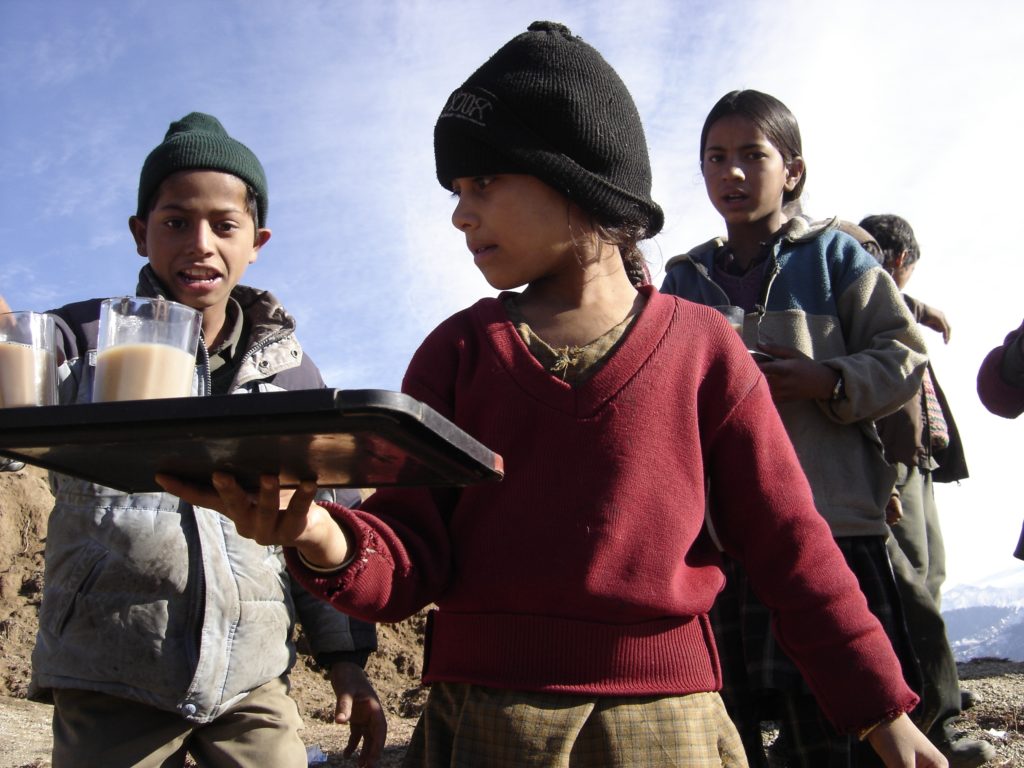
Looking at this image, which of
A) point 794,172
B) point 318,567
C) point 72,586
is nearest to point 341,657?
point 72,586

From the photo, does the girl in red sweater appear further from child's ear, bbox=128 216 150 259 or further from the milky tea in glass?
child's ear, bbox=128 216 150 259

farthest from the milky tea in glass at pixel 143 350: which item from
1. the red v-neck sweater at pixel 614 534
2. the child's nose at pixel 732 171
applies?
the child's nose at pixel 732 171

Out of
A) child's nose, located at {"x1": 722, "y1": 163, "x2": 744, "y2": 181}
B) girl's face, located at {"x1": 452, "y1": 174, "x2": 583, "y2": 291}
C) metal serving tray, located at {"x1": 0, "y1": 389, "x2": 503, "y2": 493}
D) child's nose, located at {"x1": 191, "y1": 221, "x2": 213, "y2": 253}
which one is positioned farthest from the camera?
child's nose, located at {"x1": 722, "y1": 163, "x2": 744, "y2": 181}

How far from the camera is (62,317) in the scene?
2.59 meters

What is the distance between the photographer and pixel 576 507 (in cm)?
171

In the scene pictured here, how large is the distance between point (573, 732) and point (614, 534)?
0.32m

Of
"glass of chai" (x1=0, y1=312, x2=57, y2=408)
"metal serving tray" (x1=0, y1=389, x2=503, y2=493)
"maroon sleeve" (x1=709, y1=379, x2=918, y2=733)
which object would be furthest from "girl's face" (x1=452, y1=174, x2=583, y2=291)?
"glass of chai" (x1=0, y1=312, x2=57, y2=408)

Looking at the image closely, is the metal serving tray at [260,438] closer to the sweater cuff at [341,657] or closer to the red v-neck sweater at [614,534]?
the red v-neck sweater at [614,534]

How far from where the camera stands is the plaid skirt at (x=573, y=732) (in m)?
1.57

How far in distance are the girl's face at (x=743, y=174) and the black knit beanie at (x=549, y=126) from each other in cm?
111

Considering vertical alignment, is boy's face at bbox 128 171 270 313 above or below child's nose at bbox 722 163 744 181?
below

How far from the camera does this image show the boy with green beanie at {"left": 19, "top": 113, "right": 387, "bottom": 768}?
2297 mm

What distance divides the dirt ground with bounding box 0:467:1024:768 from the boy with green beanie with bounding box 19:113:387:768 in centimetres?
253

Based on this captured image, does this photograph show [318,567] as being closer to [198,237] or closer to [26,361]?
[26,361]
